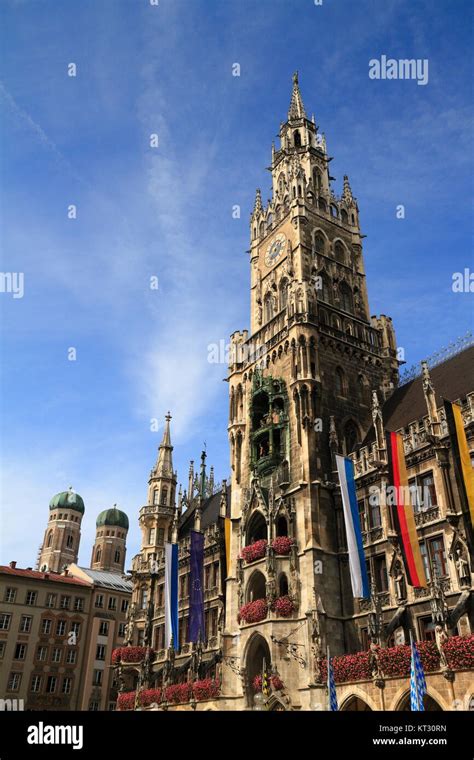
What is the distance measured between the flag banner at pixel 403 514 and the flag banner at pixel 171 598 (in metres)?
17.9

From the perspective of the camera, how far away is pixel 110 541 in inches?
4793

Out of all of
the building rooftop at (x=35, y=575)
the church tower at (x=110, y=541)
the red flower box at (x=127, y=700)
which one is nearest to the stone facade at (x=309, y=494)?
the red flower box at (x=127, y=700)

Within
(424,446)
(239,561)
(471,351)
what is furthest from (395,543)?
(471,351)

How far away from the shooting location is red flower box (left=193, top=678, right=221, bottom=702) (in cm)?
3522

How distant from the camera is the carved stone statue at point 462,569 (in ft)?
82.7

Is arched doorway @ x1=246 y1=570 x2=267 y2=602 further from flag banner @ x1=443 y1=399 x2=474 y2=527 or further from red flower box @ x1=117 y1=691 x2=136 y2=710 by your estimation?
red flower box @ x1=117 y1=691 x2=136 y2=710

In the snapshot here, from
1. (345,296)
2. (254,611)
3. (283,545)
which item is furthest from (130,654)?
(345,296)

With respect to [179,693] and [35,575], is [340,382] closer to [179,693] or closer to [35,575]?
[179,693]

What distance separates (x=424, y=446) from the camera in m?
30.2

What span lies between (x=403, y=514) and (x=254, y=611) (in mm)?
10822

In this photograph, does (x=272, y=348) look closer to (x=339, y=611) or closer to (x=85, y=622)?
(x=339, y=611)

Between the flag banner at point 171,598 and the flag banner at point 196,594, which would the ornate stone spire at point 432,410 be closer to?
the flag banner at point 196,594
